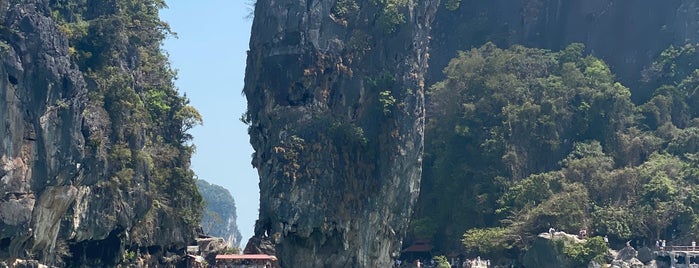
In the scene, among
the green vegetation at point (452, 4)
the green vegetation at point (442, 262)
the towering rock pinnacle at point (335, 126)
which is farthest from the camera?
the green vegetation at point (452, 4)

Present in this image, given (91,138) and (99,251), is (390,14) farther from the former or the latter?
(99,251)

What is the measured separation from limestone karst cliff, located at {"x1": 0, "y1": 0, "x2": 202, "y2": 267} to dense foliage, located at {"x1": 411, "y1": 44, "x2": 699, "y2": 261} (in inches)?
455

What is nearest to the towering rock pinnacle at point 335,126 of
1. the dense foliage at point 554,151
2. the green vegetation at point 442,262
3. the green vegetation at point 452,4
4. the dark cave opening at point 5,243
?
the green vegetation at point 442,262

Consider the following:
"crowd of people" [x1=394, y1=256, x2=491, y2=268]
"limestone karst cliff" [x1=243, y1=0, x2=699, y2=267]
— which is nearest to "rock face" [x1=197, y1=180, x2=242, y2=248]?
"crowd of people" [x1=394, y1=256, x2=491, y2=268]

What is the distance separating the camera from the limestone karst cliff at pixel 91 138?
1647 inches

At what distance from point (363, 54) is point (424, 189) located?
9824 millimetres

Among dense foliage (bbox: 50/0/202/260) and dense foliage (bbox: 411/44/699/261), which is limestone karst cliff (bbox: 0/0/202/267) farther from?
dense foliage (bbox: 411/44/699/261)

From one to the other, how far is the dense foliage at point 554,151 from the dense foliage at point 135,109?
11.4 metres

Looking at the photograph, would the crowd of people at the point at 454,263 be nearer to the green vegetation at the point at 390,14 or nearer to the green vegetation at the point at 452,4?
the green vegetation at the point at 390,14

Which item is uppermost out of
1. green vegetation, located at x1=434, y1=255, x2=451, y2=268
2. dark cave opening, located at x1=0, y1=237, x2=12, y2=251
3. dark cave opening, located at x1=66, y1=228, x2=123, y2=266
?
green vegetation, located at x1=434, y1=255, x2=451, y2=268

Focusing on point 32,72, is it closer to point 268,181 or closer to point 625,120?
point 268,181

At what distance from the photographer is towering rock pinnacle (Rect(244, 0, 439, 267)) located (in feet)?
165

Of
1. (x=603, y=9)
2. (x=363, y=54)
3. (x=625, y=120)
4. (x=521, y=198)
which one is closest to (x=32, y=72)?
(x=363, y=54)

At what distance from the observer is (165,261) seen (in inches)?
2104
